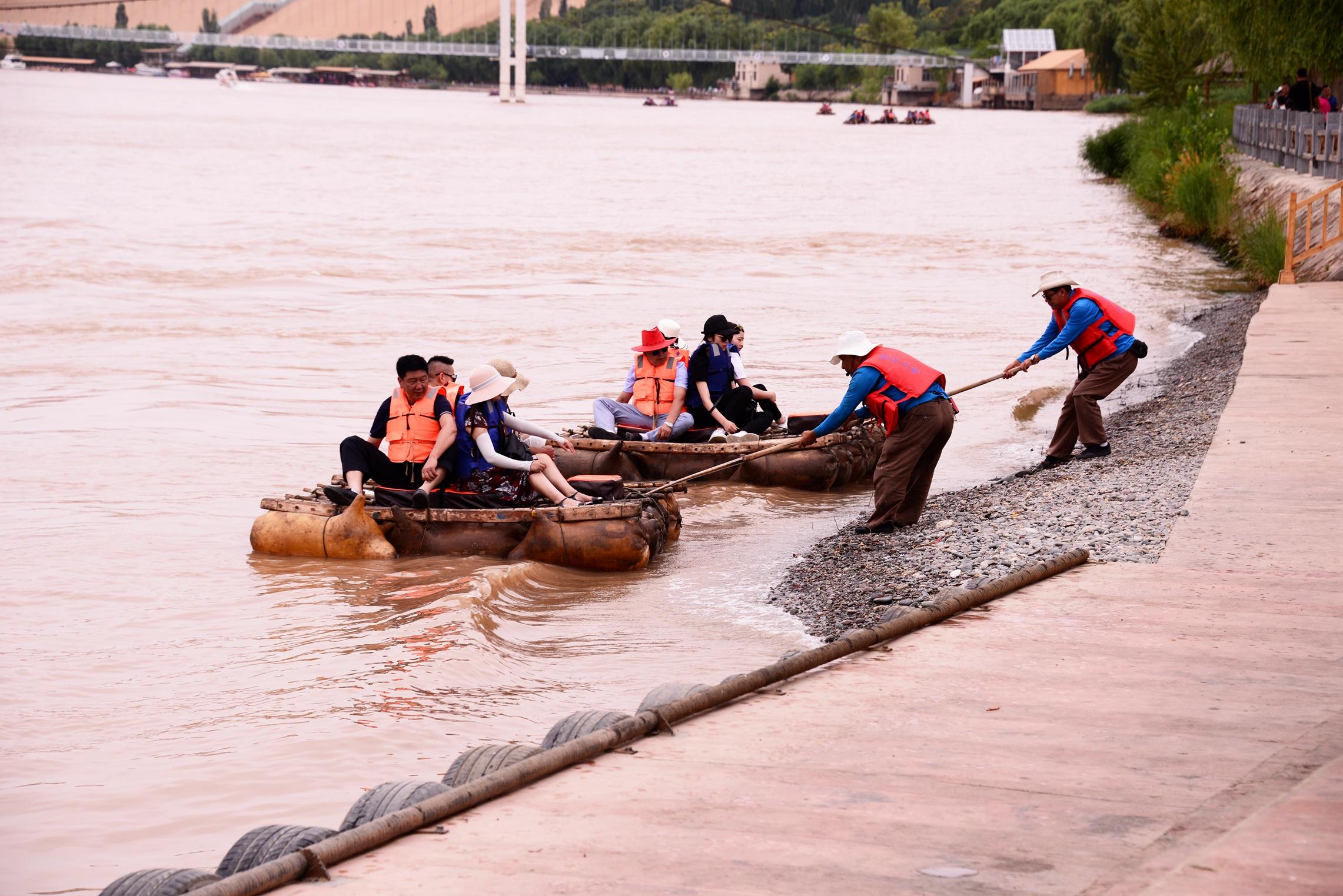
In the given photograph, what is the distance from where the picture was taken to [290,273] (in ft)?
112

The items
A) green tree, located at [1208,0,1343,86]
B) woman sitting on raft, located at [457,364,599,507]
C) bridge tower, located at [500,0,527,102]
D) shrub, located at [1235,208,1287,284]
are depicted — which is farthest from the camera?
bridge tower, located at [500,0,527,102]

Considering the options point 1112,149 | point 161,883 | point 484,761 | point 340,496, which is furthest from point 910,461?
point 1112,149

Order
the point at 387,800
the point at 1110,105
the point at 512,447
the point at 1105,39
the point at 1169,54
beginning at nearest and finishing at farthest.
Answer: the point at 387,800 < the point at 512,447 < the point at 1169,54 < the point at 1105,39 < the point at 1110,105

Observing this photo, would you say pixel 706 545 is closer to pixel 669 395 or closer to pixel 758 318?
pixel 669 395

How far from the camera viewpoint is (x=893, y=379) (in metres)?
10.4

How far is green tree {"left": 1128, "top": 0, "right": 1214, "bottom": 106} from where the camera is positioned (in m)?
51.2

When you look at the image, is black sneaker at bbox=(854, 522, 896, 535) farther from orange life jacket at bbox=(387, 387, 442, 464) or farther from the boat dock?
orange life jacket at bbox=(387, 387, 442, 464)

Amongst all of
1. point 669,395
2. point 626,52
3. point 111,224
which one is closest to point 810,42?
point 626,52

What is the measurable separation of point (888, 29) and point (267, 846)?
183302 millimetres

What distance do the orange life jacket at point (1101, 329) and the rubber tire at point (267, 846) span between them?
8929mm

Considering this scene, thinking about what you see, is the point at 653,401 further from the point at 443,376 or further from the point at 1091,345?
the point at 1091,345

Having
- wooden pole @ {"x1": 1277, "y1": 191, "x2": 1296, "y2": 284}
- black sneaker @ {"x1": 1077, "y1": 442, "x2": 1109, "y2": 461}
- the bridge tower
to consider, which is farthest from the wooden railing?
the bridge tower

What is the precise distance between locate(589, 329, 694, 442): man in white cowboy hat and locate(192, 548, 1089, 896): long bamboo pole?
5568mm

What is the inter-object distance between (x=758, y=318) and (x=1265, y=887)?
23.8 metres
